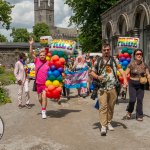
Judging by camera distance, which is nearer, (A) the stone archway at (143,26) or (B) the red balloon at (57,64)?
(B) the red balloon at (57,64)

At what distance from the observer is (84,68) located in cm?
1551

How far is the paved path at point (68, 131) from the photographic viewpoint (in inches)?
273

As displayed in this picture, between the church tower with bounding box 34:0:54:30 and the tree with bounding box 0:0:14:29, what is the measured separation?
133m

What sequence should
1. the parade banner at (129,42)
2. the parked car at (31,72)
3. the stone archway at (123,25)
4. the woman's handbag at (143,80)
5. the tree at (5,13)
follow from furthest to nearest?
the tree at (5,13) < the parked car at (31,72) < the stone archway at (123,25) < the parade banner at (129,42) < the woman's handbag at (143,80)

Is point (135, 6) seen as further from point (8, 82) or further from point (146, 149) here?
point (146, 149)

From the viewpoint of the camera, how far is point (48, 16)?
613 feet

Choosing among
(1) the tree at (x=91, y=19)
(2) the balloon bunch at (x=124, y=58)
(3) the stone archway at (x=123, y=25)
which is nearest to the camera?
(2) the balloon bunch at (x=124, y=58)

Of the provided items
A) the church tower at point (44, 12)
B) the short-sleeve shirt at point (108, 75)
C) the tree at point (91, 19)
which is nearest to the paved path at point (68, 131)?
the short-sleeve shirt at point (108, 75)

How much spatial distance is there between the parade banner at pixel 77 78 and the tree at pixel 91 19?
2266 centimetres

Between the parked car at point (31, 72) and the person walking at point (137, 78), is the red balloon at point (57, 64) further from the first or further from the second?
→ the parked car at point (31, 72)

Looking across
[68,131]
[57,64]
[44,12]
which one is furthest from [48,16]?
[68,131]

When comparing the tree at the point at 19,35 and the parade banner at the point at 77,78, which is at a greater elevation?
the tree at the point at 19,35

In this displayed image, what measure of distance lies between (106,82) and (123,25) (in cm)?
1573

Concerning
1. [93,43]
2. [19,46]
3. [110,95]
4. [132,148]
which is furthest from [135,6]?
[19,46]
